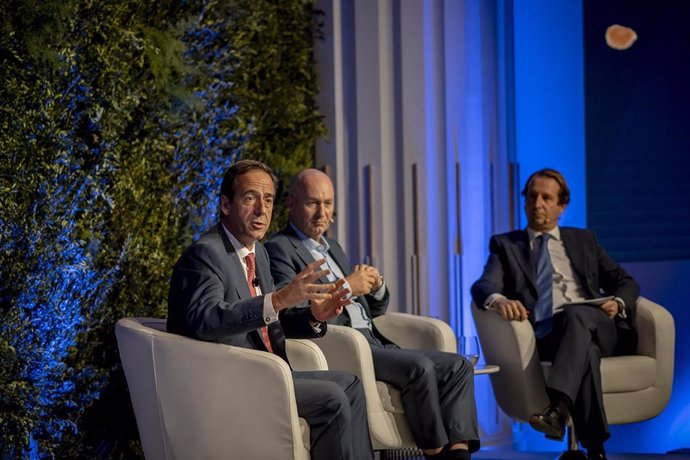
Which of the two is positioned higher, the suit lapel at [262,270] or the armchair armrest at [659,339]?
the suit lapel at [262,270]

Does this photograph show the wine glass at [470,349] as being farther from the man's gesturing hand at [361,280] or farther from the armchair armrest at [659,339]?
the armchair armrest at [659,339]

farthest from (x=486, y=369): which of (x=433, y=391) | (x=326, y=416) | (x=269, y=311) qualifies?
(x=269, y=311)

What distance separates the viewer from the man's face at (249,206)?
3.24 m

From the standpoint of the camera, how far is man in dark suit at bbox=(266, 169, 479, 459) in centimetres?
375

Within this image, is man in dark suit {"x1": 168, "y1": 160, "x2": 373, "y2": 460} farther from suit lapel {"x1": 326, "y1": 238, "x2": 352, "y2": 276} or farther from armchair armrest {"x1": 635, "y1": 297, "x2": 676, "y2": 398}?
armchair armrest {"x1": 635, "y1": 297, "x2": 676, "y2": 398}

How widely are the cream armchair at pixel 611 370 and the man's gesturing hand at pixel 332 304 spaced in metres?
1.40

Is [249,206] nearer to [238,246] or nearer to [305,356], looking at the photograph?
[238,246]

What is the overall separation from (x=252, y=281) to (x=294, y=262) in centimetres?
69

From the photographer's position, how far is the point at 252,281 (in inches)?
130

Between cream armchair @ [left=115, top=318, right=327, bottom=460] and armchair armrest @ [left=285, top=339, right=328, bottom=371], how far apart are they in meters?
0.36

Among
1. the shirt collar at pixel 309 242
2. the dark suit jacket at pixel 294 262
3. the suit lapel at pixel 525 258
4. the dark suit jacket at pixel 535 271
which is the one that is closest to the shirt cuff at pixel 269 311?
the dark suit jacket at pixel 294 262

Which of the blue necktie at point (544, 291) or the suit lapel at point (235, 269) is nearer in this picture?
the suit lapel at point (235, 269)

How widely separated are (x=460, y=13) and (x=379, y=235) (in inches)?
52.7

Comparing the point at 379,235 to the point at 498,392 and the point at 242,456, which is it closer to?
the point at 498,392
